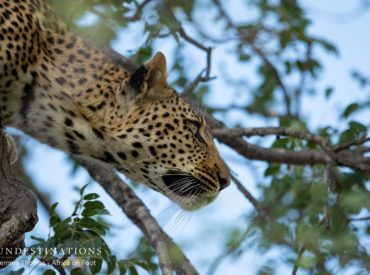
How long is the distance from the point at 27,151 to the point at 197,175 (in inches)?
172

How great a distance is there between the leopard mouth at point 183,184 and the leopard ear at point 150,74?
34.4 inches

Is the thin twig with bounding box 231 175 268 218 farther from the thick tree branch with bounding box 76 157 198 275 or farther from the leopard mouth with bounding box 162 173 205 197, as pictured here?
the thick tree branch with bounding box 76 157 198 275

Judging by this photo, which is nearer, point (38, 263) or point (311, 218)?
→ point (38, 263)

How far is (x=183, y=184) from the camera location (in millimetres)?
7383

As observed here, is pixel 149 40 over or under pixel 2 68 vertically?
over

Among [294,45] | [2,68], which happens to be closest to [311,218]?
[2,68]

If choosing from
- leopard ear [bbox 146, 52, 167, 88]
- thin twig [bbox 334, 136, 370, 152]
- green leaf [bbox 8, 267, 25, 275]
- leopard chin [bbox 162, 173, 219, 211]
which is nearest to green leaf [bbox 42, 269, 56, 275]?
green leaf [bbox 8, 267, 25, 275]

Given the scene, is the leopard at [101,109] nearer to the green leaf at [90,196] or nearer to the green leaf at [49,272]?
the green leaf at [90,196]

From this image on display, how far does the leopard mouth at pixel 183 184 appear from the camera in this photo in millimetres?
7379

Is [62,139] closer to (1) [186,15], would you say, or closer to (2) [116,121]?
(2) [116,121]

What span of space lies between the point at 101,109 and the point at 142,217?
1198mm

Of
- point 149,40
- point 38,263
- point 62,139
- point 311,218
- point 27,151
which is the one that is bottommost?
point 27,151

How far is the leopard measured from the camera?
709 centimetres

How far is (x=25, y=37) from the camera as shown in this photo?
23.0ft
